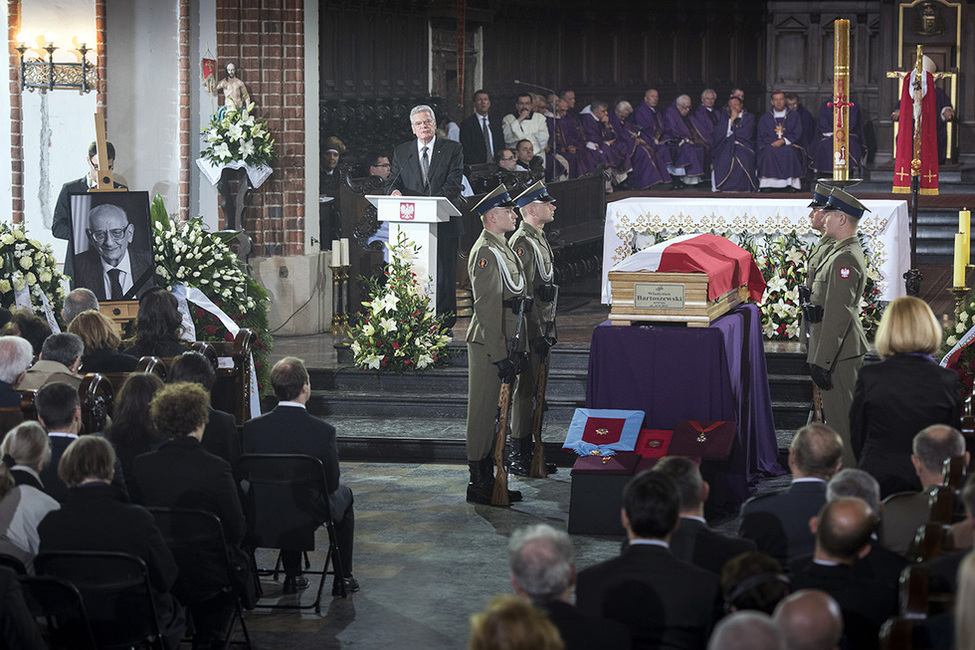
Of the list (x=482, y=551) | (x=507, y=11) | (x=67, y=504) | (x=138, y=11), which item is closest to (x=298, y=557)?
(x=482, y=551)

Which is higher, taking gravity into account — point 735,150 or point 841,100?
point 735,150

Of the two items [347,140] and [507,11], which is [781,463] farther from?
[507,11]

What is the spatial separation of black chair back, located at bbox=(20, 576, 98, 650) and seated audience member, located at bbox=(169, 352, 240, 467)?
1.42m

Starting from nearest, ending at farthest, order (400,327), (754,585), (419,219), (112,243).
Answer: (754,585) → (112,243) → (400,327) → (419,219)

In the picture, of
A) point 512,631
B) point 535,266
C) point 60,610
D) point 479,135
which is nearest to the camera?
point 512,631

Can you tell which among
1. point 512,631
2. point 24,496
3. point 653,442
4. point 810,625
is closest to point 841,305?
point 653,442

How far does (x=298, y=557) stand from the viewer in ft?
20.1

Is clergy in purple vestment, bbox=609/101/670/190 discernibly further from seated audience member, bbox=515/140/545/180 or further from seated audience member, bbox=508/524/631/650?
seated audience member, bbox=508/524/631/650

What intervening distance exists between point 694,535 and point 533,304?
13.0 ft

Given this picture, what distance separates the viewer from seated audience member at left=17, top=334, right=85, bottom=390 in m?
6.05

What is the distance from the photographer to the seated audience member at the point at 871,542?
3704 millimetres

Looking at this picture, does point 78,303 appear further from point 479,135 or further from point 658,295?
point 479,135

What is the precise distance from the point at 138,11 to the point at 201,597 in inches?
304

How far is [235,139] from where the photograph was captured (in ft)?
36.9
